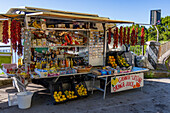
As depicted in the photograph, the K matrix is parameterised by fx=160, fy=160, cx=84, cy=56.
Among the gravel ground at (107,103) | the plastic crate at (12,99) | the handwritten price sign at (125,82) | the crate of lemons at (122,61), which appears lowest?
the gravel ground at (107,103)

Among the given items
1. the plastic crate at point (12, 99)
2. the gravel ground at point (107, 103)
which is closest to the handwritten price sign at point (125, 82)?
the gravel ground at point (107, 103)

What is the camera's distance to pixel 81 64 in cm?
713

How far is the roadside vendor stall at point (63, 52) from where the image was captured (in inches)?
211


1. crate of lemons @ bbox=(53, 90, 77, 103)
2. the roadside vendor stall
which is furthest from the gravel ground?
the roadside vendor stall


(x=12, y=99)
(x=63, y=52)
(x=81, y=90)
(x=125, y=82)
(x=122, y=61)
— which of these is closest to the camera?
(x=12, y=99)

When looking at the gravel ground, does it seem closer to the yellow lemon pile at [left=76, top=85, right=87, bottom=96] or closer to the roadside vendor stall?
the yellow lemon pile at [left=76, top=85, right=87, bottom=96]

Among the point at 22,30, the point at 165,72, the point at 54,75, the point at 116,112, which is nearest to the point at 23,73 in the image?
the point at 54,75

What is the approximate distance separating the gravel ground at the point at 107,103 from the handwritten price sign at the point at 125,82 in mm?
348

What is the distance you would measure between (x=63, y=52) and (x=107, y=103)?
2.76 m

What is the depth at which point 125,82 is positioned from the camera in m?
6.41

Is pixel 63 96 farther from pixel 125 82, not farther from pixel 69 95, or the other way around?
pixel 125 82

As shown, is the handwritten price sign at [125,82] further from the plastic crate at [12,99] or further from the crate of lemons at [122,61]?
the plastic crate at [12,99]

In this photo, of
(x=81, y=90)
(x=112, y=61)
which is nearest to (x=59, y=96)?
(x=81, y=90)

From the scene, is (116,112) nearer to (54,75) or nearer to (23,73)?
(54,75)
